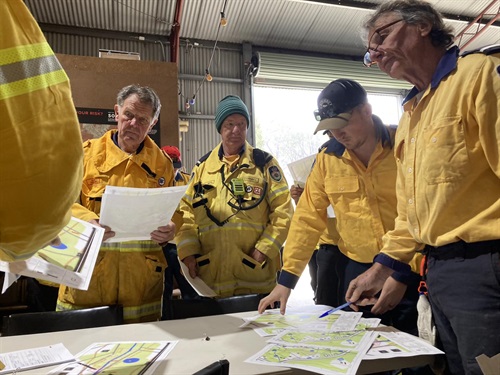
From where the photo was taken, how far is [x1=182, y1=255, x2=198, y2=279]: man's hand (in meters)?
2.09

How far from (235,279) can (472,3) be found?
665 cm

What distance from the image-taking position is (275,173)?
7.44 feet

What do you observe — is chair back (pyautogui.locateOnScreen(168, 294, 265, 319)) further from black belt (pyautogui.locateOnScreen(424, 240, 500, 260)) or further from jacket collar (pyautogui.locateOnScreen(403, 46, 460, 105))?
jacket collar (pyautogui.locateOnScreen(403, 46, 460, 105))

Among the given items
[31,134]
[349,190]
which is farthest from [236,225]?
[31,134]

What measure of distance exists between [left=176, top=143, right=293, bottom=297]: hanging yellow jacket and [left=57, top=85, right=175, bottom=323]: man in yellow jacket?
0.27m

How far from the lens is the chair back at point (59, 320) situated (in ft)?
4.72

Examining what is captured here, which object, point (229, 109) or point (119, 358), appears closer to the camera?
point (119, 358)

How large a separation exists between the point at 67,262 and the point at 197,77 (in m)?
5.90

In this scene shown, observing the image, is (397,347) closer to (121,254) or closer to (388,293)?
(388,293)

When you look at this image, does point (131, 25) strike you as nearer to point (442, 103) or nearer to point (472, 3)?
point (472, 3)

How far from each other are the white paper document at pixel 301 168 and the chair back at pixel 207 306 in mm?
886

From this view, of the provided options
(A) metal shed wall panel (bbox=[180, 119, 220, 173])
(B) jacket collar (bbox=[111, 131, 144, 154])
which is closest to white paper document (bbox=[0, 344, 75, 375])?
(B) jacket collar (bbox=[111, 131, 144, 154])

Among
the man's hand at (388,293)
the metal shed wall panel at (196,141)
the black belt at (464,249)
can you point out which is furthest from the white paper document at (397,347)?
the metal shed wall panel at (196,141)

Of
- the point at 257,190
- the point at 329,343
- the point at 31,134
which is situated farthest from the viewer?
the point at 257,190
